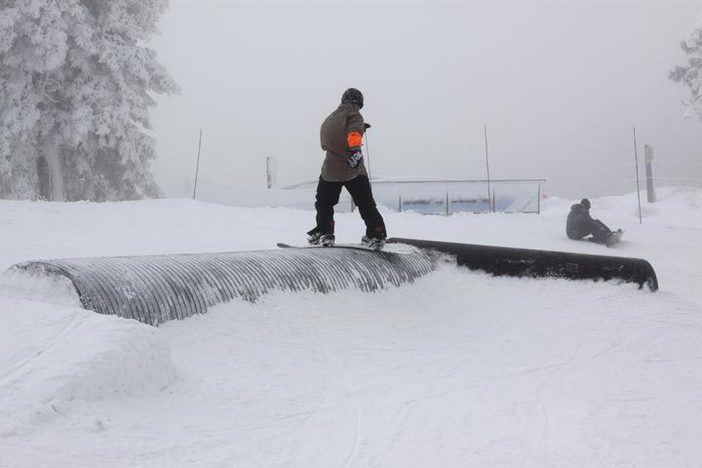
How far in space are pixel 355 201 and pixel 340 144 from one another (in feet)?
1.98

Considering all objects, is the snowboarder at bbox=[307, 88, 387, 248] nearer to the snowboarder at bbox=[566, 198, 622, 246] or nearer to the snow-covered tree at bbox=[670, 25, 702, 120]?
the snowboarder at bbox=[566, 198, 622, 246]

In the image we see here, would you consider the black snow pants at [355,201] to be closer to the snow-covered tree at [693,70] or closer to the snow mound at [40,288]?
the snow mound at [40,288]

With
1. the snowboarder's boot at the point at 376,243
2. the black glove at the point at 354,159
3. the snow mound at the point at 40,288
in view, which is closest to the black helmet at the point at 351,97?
the black glove at the point at 354,159

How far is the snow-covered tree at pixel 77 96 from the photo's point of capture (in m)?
17.3

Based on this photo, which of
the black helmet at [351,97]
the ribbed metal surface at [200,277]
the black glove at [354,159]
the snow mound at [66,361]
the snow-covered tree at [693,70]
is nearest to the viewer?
the snow mound at [66,361]

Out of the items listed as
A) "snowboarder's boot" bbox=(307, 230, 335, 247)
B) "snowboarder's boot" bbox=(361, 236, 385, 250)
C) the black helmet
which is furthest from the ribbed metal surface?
the black helmet

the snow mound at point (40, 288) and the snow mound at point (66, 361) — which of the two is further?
the snow mound at point (40, 288)

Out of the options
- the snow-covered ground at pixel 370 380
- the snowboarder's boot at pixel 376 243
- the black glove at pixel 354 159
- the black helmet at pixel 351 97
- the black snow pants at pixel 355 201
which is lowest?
the snow-covered ground at pixel 370 380

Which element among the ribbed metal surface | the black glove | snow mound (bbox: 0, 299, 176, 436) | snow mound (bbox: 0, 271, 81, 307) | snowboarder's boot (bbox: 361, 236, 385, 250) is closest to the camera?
snow mound (bbox: 0, 299, 176, 436)

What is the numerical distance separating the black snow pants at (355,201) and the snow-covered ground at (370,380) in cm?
77

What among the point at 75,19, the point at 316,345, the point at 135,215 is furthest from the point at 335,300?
the point at 75,19

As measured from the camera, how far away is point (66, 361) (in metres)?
3.09

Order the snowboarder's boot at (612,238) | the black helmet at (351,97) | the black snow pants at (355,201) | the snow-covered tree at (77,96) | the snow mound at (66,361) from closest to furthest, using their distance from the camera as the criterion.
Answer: the snow mound at (66,361) < the black helmet at (351,97) < the black snow pants at (355,201) < the snowboarder's boot at (612,238) < the snow-covered tree at (77,96)

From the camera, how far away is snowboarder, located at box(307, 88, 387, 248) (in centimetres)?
696
